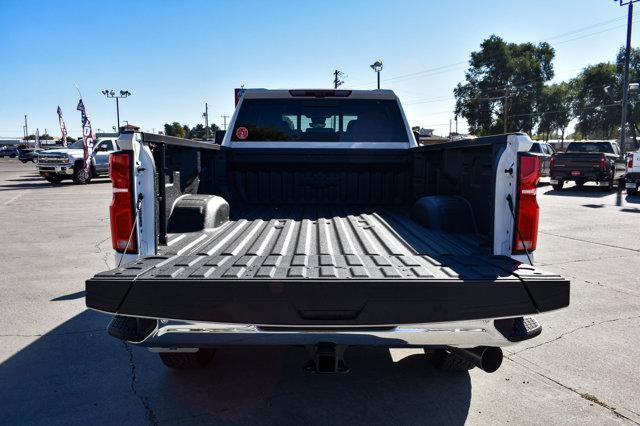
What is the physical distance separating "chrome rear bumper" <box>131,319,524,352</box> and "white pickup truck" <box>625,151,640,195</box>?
1746cm

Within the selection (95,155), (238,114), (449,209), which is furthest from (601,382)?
(95,155)

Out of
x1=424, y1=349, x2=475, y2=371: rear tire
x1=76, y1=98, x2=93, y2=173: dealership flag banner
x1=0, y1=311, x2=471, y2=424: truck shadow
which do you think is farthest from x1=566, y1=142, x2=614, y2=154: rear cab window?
x1=76, y1=98, x2=93, y2=173: dealership flag banner

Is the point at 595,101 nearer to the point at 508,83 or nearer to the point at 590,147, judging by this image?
the point at 508,83

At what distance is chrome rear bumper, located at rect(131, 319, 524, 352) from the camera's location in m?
2.38

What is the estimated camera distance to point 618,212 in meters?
13.2

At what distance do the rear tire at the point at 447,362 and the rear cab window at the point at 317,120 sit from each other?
2489mm

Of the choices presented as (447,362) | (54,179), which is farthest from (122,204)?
(54,179)

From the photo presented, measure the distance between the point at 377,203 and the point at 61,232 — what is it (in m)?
7.50

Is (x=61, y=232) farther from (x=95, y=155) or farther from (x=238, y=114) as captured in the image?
(x=95, y=155)

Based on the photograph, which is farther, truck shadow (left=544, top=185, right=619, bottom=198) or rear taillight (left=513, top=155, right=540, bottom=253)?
truck shadow (left=544, top=185, right=619, bottom=198)

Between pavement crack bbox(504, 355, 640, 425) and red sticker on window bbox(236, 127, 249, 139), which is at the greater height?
red sticker on window bbox(236, 127, 249, 139)

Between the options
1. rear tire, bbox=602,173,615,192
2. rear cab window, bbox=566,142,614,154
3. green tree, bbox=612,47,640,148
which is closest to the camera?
rear tire, bbox=602,173,615,192

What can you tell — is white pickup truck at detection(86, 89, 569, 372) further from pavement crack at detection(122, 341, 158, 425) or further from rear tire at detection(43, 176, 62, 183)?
rear tire at detection(43, 176, 62, 183)

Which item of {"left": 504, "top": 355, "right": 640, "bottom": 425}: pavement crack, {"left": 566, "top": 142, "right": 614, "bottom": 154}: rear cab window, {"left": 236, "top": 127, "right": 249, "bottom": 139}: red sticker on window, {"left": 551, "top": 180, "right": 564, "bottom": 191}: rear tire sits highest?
{"left": 566, "top": 142, "right": 614, "bottom": 154}: rear cab window
